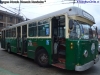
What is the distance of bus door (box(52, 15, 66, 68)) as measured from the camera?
6645 mm

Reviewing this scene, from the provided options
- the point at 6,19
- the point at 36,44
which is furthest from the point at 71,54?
the point at 6,19

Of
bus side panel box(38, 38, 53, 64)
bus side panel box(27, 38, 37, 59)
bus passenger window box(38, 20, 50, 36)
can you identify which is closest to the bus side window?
bus side panel box(27, 38, 37, 59)

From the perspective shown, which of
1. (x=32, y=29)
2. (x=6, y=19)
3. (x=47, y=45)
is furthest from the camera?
(x=6, y=19)

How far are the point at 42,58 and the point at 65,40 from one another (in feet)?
7.39

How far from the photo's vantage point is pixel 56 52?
6.70 meters

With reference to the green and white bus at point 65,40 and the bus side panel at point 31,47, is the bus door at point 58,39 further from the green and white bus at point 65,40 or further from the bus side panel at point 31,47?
the bus side panel at point 31,47

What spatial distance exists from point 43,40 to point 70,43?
2113 mm

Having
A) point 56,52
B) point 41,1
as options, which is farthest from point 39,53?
point 41,1

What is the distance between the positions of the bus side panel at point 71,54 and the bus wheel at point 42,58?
5.61ft

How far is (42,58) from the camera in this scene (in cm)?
733

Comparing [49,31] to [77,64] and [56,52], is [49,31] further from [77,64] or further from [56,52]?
[77,64]

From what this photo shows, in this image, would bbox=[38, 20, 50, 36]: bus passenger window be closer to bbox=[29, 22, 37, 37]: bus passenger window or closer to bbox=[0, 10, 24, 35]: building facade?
bbox=[29, 22, 37, 37]: bus passenger window

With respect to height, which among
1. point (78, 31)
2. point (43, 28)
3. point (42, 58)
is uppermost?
point (43, 28)

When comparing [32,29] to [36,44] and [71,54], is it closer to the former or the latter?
[36,44]
